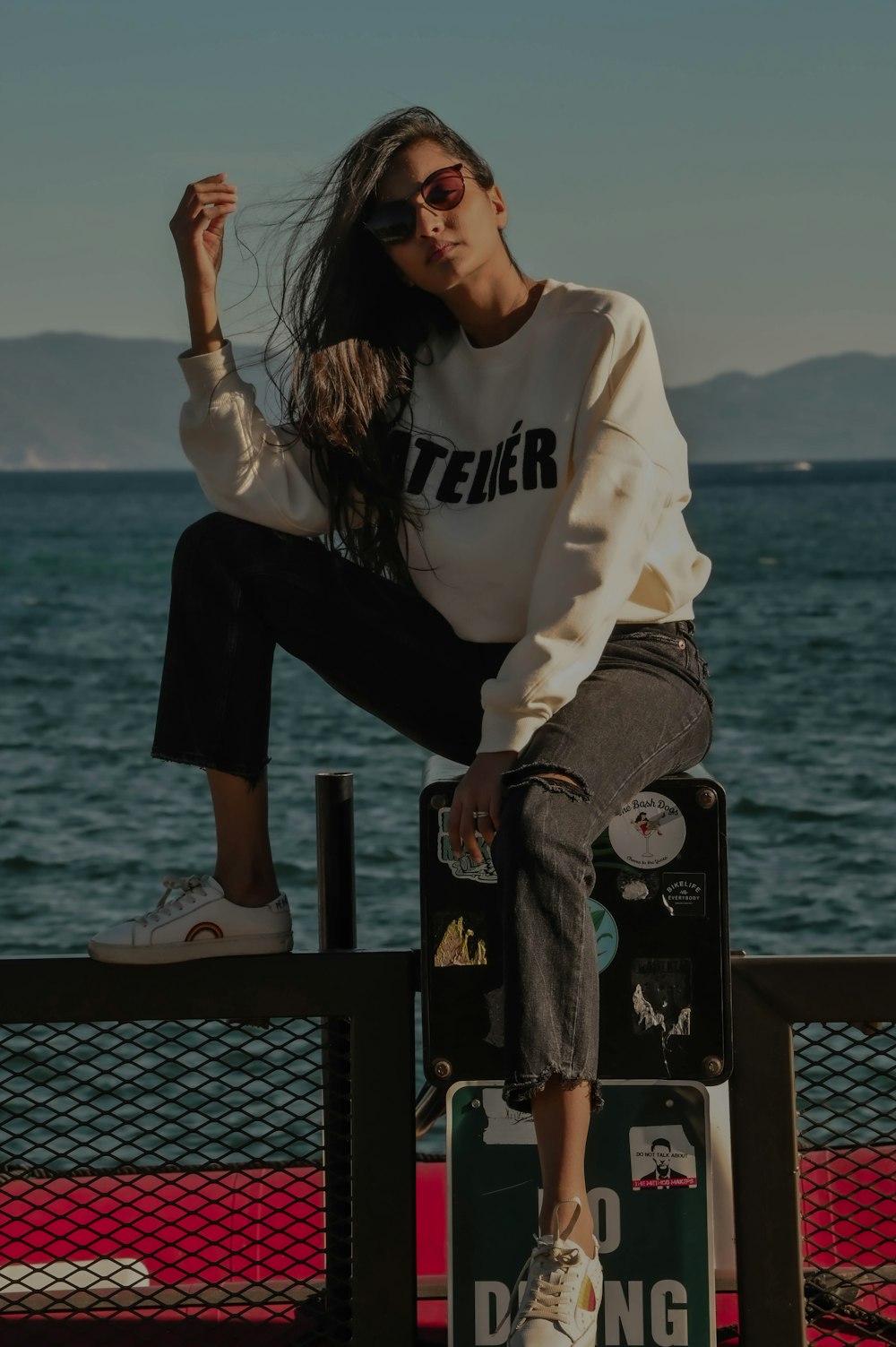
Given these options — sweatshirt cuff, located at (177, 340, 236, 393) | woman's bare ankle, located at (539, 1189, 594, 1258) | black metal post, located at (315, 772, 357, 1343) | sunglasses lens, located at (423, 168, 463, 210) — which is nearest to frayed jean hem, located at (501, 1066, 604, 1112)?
woman's bare ankle, located at (539, 1189, 594, 1258)

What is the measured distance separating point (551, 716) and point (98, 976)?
74 centimetres

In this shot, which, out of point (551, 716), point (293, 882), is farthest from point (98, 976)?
point (293, 882)

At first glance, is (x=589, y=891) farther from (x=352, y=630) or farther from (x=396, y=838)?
(x=396, y=838)

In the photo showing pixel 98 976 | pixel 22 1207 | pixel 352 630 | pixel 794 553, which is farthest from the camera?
pixel 794 553

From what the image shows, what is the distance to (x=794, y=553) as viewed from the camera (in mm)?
65250

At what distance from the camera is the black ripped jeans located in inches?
81.6

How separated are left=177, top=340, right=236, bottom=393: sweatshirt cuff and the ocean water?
5.82 feet

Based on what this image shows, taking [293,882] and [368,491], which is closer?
[368,491]

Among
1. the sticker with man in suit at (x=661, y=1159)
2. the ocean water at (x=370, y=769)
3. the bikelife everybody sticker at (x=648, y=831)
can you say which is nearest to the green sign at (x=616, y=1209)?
the sticker with man in suit at (x=661, y=1159)

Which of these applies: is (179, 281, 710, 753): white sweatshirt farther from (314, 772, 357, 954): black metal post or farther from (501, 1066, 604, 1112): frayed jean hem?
(501, 1066, 604, 1112): frayed jean hem

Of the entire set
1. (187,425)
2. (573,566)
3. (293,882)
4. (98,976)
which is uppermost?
(187,425)

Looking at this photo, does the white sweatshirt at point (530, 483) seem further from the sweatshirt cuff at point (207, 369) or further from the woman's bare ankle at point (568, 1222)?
the woman's bare ankle at point (568, 1222)

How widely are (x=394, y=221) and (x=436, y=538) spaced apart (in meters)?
0.48

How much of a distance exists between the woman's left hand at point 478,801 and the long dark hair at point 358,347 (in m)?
A: 0.47
